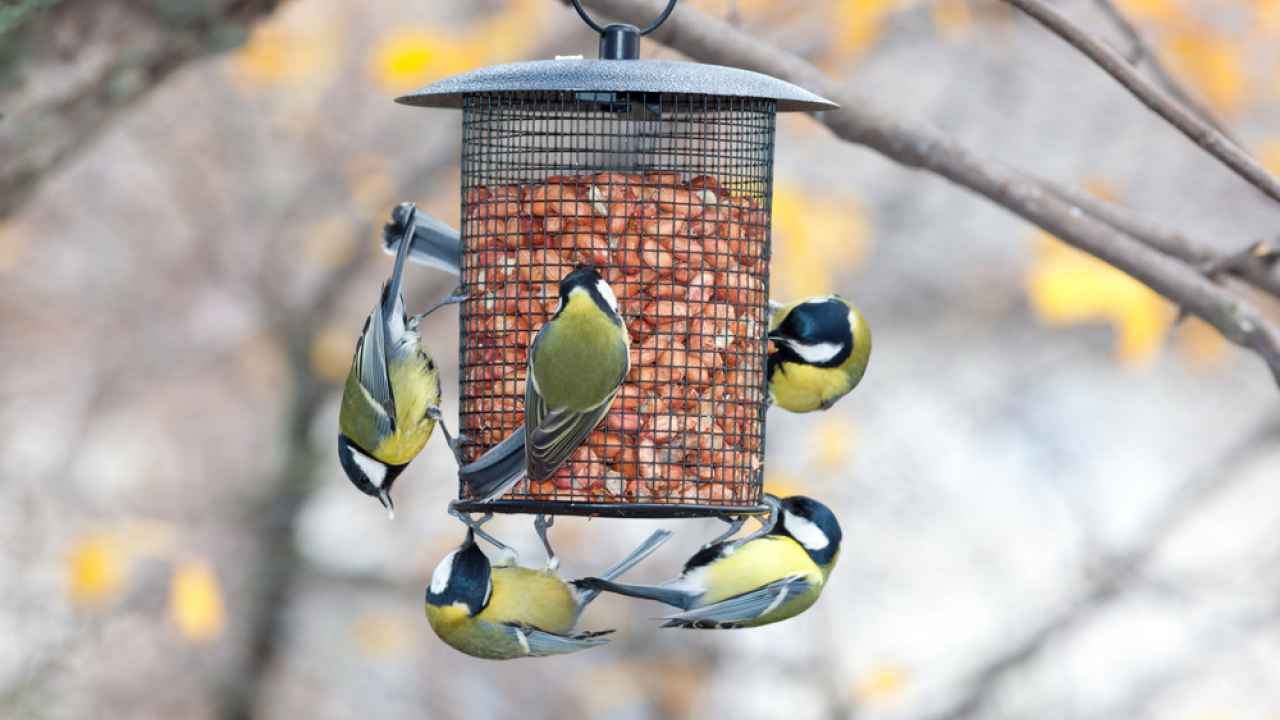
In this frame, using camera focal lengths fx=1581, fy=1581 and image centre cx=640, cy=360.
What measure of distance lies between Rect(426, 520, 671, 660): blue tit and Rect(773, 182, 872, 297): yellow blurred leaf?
3459 millimetres

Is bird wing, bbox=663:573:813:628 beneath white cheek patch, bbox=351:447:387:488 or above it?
beneath

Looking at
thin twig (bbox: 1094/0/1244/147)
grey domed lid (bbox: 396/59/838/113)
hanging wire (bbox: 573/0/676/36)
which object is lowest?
grey domed lid (bbox: 396/59/838/113)

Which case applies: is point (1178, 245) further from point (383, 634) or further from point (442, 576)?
point (383, 634)

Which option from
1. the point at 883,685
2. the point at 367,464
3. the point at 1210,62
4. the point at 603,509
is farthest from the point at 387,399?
the point at 883,685

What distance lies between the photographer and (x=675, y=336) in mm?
3195

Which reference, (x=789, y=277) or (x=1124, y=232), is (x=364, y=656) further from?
(x=1124, y=232)

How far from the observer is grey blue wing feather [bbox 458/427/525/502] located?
3.01 metres

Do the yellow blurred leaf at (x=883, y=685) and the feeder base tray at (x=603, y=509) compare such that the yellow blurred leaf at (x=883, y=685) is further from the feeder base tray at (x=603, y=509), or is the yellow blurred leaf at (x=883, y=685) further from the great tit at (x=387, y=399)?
the feeder base tray at (x=603, y=509)

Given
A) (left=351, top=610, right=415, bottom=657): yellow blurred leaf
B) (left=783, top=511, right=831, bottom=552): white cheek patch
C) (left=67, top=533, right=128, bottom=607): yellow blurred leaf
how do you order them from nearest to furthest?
(left=783, top=511, right=831, bottom=552): white cheek patch
(left=67, top=533, right=128, bottom=607): yellow blurred leaf
(left=351, top=610, right=415, bottom=657): yellow blurred leaf

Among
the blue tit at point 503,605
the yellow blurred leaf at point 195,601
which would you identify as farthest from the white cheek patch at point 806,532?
the yellow blurred leaf at point 195,601

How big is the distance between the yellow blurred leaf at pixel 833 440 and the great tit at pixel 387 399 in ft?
13.9

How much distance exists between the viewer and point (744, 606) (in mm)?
3230

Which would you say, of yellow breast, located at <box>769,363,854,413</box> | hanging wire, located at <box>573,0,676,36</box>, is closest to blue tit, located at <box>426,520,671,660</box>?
yellow breast, located at <box>769,363,854,413</box>

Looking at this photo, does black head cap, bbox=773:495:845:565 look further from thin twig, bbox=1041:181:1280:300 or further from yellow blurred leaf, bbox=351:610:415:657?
yellow blurred leaf, bbox=351:610:415:657
